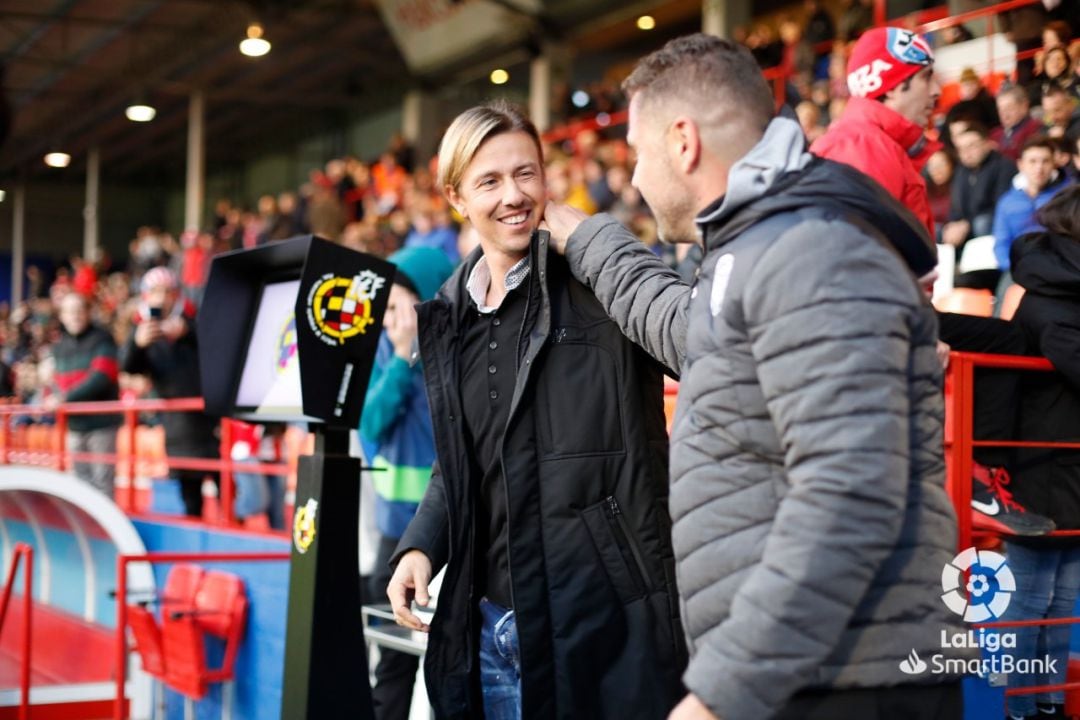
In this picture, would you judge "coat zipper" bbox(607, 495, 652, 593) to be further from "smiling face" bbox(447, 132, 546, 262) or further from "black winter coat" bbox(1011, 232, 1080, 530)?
"black winter coat" bbox(1011, 232, 1080, 530)

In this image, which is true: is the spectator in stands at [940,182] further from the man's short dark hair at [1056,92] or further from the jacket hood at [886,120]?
the jacket hood at [886,120]

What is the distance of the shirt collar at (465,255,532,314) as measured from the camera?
98.7 inches

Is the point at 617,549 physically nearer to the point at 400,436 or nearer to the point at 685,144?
the point at 685,144

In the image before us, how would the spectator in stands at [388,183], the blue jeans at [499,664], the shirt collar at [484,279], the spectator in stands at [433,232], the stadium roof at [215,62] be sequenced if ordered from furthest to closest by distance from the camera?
the stadium roof at [215,62]
the spectator in stands at [388,183]
the spectator in stands at [433,232]
the shirt collar at [484,279]
the blue jeans at [499,664]

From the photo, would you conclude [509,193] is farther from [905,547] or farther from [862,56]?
[862,56]

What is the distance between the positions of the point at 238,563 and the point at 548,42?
1220 cm

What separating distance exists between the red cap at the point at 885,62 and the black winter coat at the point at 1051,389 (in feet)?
2.44

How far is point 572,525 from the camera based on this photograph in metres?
2.28

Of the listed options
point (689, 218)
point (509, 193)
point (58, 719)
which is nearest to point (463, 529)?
point (509, 193)

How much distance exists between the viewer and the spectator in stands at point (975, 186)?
6742 millimetres

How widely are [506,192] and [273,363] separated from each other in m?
0.84

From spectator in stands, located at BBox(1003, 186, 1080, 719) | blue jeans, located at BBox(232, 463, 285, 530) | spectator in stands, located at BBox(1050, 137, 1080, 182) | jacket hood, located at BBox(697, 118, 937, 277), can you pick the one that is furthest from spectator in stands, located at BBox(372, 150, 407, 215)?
jacket hood, located at BBox(697, 118, 937, 277)

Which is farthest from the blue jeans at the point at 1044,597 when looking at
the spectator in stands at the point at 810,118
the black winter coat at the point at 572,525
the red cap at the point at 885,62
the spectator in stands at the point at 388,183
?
the spectator in stands at the point at 388,183

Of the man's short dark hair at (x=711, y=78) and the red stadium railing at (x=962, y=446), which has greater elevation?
the man's short dark hair at (x=711, y=78)
